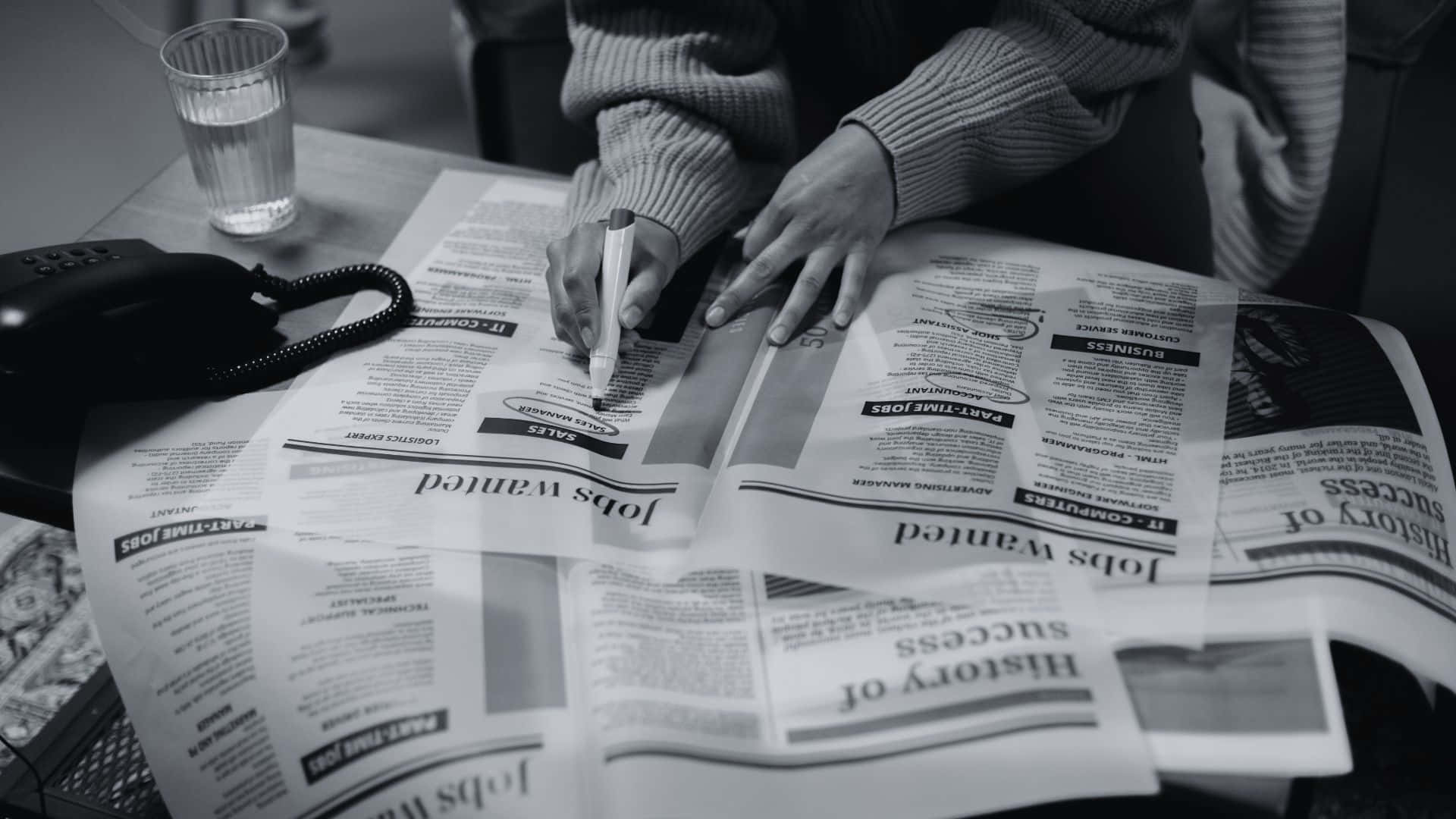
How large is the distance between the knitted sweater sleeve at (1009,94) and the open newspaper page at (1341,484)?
21 centimetres

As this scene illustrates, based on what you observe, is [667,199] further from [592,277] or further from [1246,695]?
[1246,695]

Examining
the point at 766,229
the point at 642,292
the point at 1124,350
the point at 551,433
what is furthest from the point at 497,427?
the point at 1124,350

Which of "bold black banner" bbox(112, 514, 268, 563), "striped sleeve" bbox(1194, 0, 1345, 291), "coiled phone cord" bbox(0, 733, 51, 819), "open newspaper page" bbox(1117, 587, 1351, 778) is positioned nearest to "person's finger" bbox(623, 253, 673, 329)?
"bold black banner" bbox(112, 514, 268, 563)

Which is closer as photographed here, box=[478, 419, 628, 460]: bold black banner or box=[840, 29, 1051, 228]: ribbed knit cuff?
box=[478, 419, 628, 460]: bold black banner

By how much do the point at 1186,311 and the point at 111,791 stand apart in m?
0.76

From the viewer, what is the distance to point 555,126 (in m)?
1.18

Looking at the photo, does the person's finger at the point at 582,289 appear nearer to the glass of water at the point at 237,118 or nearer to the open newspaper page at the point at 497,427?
the open newspaper page at the point at 497,427

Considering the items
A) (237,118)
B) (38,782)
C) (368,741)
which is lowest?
(38,782)

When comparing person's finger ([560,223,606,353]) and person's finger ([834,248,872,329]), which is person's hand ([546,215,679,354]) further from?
person's finger ([834,248,872,329])

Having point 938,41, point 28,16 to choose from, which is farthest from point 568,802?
point 28,16

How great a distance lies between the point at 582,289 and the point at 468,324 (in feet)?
0.26

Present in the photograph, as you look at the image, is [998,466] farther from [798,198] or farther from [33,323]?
[33,323]

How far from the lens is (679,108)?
798 millimetres

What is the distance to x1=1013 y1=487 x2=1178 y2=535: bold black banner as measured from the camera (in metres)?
0.54
